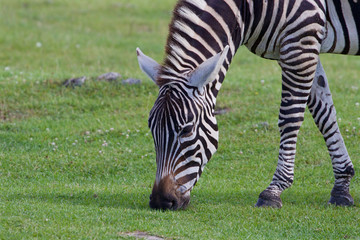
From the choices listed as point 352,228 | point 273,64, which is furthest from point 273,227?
point 273,64

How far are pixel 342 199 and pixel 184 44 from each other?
121 inches

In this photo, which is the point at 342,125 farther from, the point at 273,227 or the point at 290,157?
the point at 273,227

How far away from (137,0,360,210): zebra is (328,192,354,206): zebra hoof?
13 millimetres

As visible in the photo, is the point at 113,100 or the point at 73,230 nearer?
the point at 73,230

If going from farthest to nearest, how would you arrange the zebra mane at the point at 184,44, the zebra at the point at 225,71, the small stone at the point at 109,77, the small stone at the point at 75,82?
the small stone at the point at 109,77, the small stone at the point at 75,82, the zebra mane at the point at 184,44, the zebra at the point at 225,71

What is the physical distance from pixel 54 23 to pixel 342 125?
14.2 metres

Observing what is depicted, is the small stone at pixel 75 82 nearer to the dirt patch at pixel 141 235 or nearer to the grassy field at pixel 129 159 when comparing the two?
the grassy field at pixel 129 159

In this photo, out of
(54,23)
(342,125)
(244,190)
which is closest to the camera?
(244,190)

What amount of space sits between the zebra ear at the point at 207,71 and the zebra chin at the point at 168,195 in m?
1.11

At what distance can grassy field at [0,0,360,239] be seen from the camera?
6305mm

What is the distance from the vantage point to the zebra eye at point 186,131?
6.43m

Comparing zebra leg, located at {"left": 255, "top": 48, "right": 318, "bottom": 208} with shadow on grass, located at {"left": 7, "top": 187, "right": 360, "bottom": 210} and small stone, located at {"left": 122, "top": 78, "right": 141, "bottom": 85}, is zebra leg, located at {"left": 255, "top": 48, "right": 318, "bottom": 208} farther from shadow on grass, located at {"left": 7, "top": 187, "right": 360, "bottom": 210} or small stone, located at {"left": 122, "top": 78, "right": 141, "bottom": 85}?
small stone, located at {"left": 122, "top": 78, "right": 141, "bottom": 85}

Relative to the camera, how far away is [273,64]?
669 inches

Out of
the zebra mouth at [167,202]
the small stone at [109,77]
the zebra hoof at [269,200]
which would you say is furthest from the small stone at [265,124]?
the zebra mouth at [167,202]
